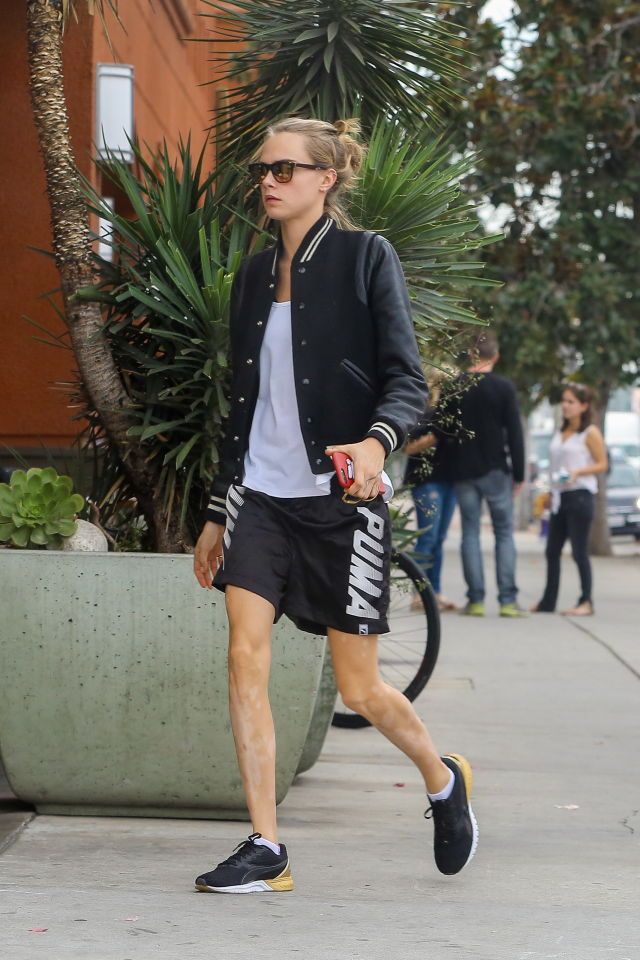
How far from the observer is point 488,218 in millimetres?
17578

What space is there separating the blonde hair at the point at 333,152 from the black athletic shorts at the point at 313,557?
2.48 ft

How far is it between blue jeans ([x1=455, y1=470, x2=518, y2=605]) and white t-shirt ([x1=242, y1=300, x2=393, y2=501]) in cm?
730

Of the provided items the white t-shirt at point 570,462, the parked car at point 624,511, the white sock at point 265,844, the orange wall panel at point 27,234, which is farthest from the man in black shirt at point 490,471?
the parked car at point 624,511

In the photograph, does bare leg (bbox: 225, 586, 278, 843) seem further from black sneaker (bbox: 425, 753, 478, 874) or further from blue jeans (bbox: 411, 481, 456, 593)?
blue jeans (bbox: 411, 481, 456, 593)

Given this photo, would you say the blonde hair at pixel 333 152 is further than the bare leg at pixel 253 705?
Yes

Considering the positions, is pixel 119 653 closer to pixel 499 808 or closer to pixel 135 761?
pixel 135 761

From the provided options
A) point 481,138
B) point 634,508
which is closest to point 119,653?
point 481,138

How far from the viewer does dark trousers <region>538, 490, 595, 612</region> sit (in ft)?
38.8

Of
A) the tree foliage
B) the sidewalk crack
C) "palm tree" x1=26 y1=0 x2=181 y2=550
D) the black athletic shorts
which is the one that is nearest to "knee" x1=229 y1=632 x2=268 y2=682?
the black athletic shorts

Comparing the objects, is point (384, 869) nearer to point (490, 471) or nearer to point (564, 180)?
point (490, 471)

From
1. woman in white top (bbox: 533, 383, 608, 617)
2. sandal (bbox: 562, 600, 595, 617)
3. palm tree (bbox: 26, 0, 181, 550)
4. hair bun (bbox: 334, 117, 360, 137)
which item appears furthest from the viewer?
sandal (bbox: 562, 600, 595, 617)

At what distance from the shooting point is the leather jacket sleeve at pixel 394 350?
380 cm

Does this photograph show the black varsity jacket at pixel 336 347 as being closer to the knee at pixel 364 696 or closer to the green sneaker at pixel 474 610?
the knee at pixel 364 696

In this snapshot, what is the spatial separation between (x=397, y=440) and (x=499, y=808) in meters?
1.90
